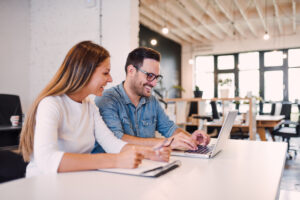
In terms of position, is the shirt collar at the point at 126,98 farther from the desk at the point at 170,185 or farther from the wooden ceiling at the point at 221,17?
the wooden ceiling at the point at 221,17

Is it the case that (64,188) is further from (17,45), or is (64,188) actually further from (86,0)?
(17,45)

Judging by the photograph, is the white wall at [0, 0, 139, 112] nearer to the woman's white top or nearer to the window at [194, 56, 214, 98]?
the woman's white top

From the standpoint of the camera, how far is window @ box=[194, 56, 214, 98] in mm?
10844

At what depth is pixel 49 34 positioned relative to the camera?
3.79 meters

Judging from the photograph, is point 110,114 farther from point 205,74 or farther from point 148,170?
point 205,74

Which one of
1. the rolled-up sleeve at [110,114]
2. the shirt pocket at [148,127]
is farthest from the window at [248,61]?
the rolled-up sleeve at [110,114]

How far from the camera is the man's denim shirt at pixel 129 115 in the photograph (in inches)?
64.4

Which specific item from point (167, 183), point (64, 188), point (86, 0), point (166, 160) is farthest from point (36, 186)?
point (86, 0)

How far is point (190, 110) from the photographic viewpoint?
A: 535 cm

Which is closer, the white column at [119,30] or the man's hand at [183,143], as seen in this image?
the man's hand at [183,143]

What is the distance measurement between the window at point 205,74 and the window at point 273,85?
1999 mm

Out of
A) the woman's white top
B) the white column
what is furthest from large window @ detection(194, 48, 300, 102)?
the woman's white top

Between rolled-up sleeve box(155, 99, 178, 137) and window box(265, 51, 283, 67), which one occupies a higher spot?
window box(265, 51, 283, 67)

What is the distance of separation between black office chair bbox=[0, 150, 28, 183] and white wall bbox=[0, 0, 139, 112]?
59.8 inches
